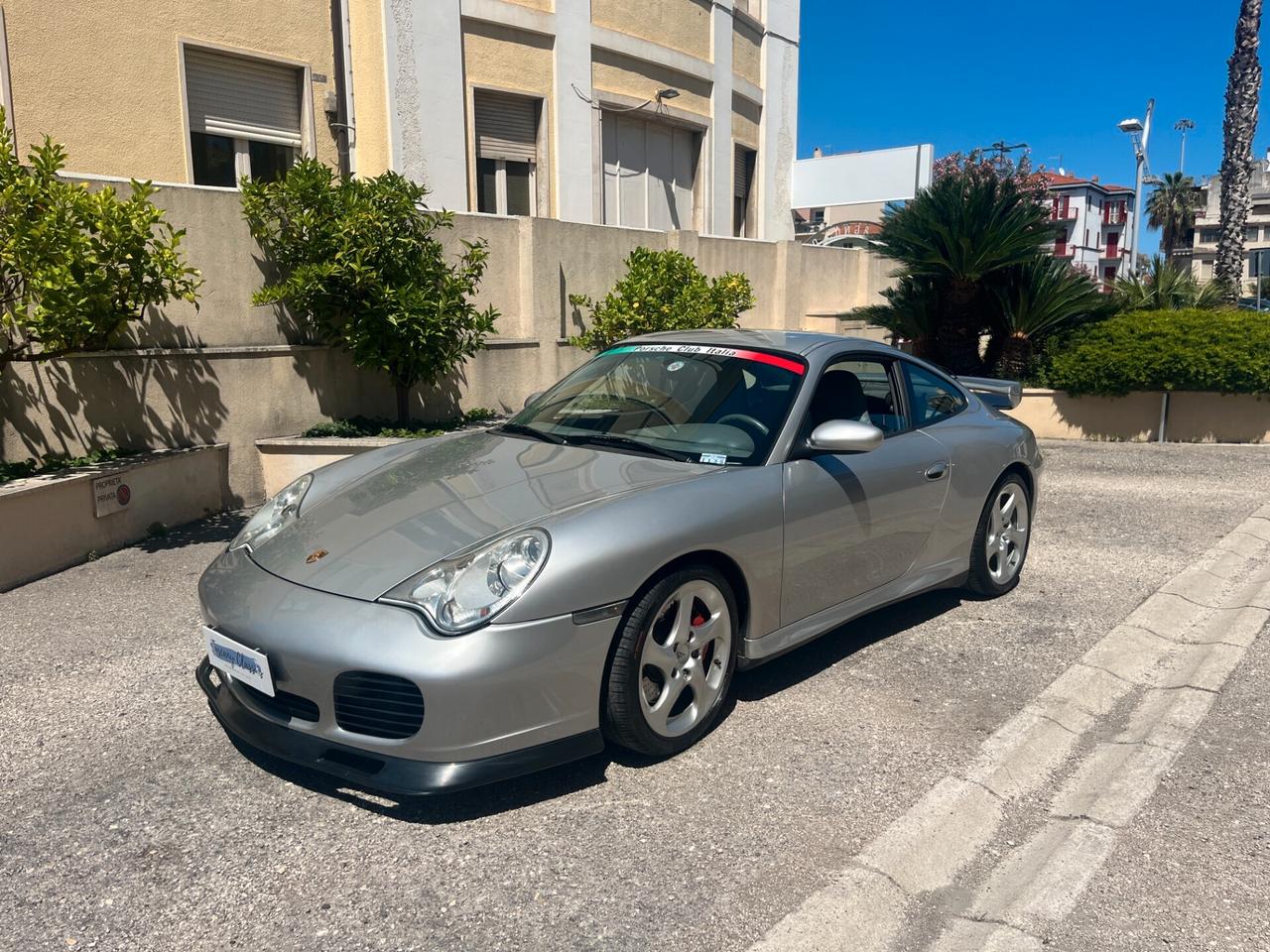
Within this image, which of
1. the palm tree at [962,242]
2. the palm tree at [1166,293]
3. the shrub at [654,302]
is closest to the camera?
the shrub at [654,302]

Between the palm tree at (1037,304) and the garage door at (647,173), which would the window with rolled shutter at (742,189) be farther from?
the palm tree at (1037,304)

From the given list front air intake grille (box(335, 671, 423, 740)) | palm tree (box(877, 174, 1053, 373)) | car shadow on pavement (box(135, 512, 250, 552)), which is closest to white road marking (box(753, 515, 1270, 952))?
front air intake grille (box(335, 671, 423, 740))

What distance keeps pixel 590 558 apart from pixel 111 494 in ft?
14.2

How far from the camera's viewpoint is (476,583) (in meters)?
3.07

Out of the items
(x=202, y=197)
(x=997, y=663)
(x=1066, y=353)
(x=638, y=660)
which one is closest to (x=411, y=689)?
(x=638, y=660)

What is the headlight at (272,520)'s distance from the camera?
377cm

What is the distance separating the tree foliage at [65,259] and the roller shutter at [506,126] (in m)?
6.84

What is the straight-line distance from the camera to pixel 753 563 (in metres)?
3.71

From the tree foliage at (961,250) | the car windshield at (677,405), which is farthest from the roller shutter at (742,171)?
the car windshield at (677,405)

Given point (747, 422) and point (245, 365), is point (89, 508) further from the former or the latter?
point (747, 422)

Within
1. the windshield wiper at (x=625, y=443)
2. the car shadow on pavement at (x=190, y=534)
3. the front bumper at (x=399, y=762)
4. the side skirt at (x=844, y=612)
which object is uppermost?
the windshield wiper at (x=625, y=443)

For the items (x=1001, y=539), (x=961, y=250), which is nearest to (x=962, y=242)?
(x=961, y=250)

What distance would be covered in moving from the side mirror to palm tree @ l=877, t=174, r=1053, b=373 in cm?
776

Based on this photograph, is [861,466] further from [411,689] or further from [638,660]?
[411,689]
